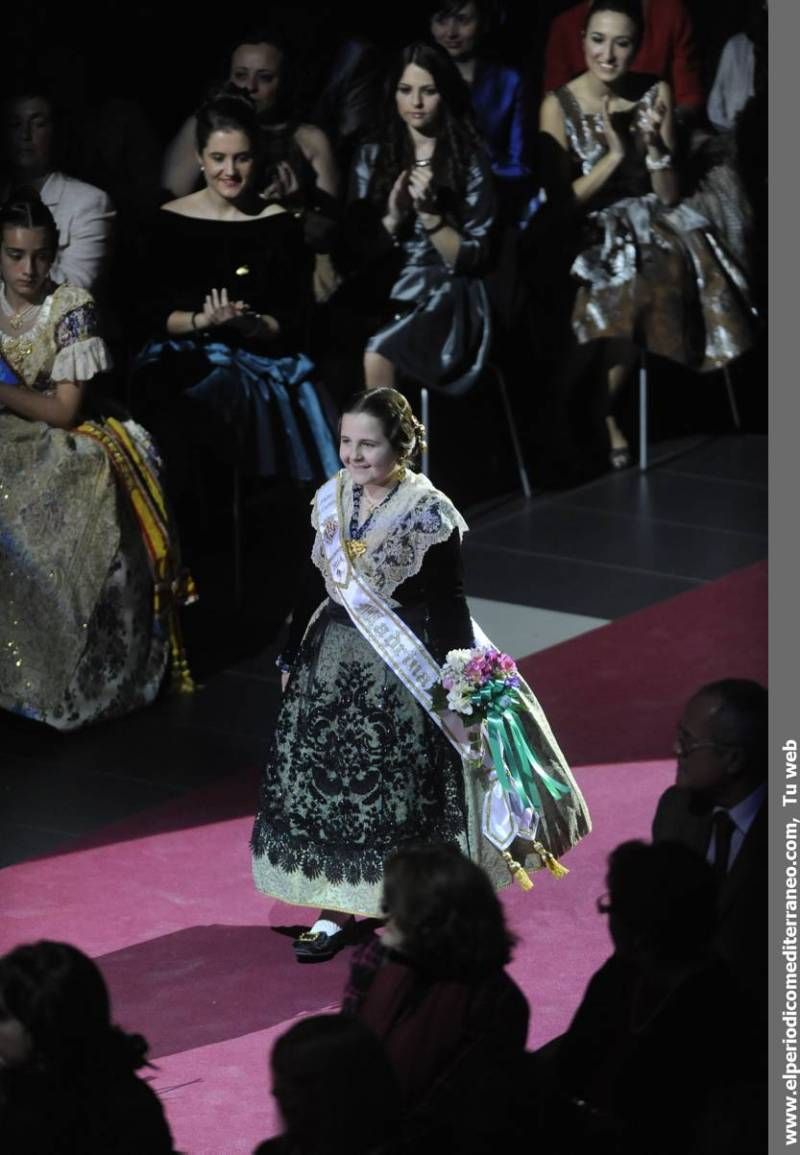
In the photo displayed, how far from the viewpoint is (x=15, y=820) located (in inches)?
234

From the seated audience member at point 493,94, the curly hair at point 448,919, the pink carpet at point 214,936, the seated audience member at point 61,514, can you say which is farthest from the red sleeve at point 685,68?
the curly hair at point 448,919

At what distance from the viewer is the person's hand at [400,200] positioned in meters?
7.91

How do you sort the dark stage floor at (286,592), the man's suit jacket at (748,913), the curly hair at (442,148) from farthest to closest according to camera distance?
the curly hair at (442,148) < the dark stage floor at (286,592) < the man's suit jacket at (748,913)

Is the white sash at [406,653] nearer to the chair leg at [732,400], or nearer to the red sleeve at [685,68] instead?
the red sleeve at [685,68]

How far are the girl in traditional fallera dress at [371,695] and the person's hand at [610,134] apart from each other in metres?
3.71

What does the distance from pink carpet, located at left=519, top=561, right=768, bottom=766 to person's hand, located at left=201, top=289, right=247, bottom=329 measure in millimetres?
1322

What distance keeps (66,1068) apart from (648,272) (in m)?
5.91

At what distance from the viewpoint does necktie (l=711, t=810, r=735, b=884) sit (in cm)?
388

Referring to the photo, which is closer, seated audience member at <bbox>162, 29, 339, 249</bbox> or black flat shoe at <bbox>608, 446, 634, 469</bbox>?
seated audience member at <bbox>162, 29, 339, 249</bbox>

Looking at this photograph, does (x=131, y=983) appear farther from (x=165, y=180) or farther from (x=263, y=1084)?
(x=165, y=180)

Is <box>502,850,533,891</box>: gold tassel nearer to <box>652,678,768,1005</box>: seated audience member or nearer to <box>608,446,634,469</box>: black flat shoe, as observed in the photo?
<box>652,678,768,1005</box>: seated audience member

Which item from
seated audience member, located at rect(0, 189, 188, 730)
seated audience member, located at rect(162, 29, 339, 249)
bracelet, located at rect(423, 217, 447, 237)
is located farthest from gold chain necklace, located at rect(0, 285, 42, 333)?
bracelet, located at rect(423, 217, 447, 237)

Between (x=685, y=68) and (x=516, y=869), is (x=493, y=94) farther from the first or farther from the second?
(x=516, y=869)
